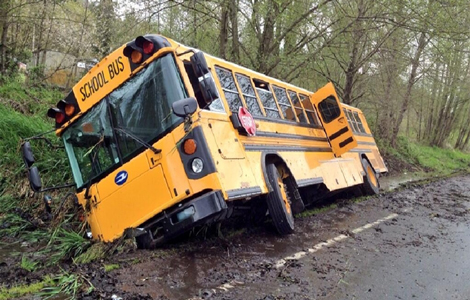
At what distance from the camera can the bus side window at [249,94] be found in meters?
6.17

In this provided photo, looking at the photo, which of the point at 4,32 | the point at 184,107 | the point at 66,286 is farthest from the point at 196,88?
the point at 4,32

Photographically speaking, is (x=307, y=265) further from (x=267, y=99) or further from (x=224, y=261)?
(x=267, y=99)

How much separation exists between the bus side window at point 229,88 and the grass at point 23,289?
9.86 feet

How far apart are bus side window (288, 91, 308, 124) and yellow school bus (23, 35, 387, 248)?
2029 millimetres

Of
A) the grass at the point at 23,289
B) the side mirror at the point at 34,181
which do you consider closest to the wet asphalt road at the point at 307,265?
the grass at the point at 23,289

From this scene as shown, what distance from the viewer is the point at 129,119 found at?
4.86 metres

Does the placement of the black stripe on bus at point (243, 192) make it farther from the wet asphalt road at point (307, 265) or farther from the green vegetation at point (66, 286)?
the green vegetation at point (66, 286)

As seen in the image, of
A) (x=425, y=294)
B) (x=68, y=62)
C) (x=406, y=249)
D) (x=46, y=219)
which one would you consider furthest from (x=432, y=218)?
(x=68, y=62)

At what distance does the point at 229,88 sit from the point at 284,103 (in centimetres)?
208

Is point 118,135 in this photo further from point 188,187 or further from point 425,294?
point 425,294

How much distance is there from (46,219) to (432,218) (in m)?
7.01

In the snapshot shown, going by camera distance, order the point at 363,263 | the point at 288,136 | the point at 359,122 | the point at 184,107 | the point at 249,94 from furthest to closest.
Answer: the point at 359,122 → the point at 288,136 → the point at 249,94 → the point at 363,263 → the point at 184,107

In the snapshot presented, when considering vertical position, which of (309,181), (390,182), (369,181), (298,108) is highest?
(298,108)

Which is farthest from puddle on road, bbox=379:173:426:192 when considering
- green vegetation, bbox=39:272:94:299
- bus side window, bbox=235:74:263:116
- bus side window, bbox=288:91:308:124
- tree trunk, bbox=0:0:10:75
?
tree trunk, bbox=0:0:10:75
